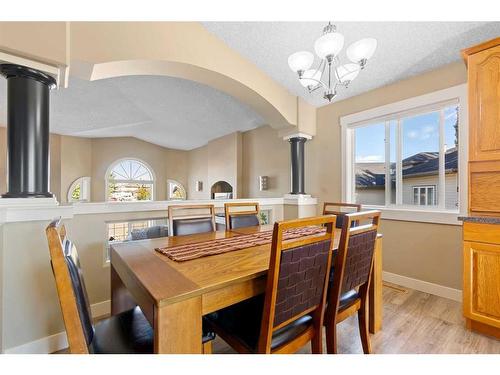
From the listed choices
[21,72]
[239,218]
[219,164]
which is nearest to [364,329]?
[239,218]

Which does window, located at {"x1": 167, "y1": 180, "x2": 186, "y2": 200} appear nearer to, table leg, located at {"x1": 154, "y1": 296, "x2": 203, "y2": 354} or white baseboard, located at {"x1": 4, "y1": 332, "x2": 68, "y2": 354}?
white baseboard, located at {"x1": 4, "y1": 332, "x2": 68, "y2": 354}

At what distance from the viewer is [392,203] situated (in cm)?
310

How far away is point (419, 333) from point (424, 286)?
1.01 metres

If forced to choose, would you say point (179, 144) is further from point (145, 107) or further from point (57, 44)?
point (57, 44)

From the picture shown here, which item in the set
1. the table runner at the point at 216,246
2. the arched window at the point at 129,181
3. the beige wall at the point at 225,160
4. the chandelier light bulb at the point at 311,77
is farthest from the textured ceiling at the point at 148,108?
the table runner at the point at 216,246

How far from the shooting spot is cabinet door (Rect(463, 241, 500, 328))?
1.76 metres

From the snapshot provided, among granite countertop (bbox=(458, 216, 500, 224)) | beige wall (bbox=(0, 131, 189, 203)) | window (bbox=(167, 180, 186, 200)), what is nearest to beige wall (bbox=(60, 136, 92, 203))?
beige wall (bbox=(0, 131, 189, 203))

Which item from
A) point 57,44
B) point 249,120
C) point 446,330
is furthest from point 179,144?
point 446,330

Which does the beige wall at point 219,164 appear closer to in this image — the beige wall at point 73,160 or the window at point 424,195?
the beige wall at point 73,160

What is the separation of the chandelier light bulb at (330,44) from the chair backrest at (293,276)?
1112mm

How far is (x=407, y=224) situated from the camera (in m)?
2.84

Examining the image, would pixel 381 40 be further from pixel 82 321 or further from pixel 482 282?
pixel 82 321
